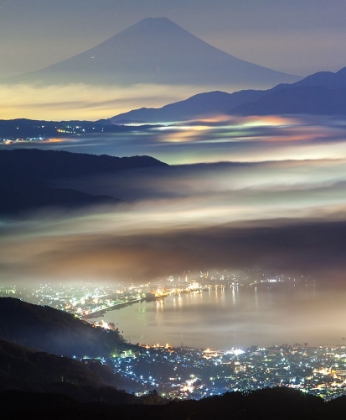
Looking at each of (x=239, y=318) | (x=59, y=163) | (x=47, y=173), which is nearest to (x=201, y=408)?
(x=239, y=318)

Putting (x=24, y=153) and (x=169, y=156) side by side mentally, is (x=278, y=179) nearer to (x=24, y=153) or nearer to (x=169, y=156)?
(x=169, y=156)

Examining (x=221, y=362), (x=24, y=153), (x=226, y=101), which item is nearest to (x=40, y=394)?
(x=221, y=362)

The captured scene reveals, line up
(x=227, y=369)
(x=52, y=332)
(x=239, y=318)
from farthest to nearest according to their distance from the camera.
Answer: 1. (x=239, y=318)
2. (x=52, y=332)
3. (x=227, y=369)

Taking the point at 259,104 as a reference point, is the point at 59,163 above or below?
below

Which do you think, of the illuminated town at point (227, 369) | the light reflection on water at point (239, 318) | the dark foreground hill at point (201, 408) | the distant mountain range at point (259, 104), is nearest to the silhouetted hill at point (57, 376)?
the illuminated town at point (227, 369)

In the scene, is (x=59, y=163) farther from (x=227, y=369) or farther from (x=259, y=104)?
(x=227, y=369)

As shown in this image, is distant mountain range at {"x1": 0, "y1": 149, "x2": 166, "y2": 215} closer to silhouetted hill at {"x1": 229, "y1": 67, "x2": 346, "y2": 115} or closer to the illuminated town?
Result: silhouetted hill at {"x1": 229, "y1": 67, "x2": 346, "y2": 115}

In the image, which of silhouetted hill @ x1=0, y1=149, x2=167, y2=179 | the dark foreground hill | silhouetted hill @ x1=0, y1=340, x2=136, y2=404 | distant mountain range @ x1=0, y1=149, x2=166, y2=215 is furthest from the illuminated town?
silhouetted hill @ x1=0, y1=149, x2=167, y2=179
